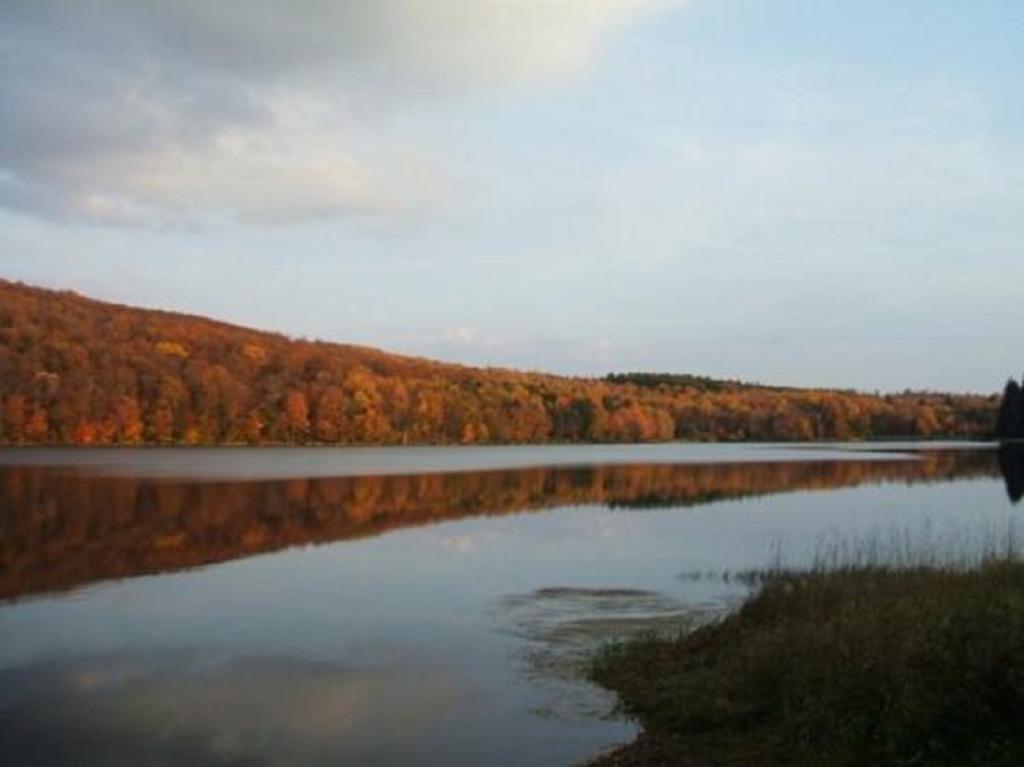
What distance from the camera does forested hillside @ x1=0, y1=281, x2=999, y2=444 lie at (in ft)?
389

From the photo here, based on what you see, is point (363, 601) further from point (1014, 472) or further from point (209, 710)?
point (1014, 472)

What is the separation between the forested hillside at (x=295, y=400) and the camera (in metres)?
118

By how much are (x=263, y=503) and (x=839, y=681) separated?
37.2 metres

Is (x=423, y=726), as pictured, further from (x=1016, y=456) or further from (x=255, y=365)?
(x=255, y=365)

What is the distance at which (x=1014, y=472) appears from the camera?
6931cm

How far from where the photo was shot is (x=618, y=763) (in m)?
11.3

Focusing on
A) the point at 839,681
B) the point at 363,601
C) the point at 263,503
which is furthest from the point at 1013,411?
the point at 839,681

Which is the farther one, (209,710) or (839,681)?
(209,710)

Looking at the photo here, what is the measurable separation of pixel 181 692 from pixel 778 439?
578ft

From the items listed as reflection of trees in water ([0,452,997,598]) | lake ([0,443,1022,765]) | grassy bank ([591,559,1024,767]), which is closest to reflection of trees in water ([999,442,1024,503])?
lake ([0,443,1022,765])

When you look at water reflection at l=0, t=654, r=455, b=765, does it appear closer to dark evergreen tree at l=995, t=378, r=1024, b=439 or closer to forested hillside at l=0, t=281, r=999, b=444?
forested hillside at l=0, t=281, r=999, b=444

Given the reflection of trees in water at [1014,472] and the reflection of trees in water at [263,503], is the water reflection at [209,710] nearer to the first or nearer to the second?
the reflection of trees in water at [263,503]

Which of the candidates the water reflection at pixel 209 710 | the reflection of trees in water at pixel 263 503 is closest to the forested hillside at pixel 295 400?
the reflection of trees in water at pixel 263 503

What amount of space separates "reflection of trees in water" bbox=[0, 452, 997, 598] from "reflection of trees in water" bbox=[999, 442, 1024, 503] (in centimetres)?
173
